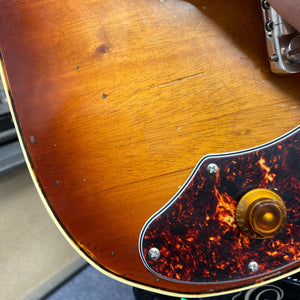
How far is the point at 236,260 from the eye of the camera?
0.60m

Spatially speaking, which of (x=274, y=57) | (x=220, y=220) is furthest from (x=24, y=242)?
(x=274, y=57)

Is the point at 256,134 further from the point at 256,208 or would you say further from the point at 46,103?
the point at 46,103

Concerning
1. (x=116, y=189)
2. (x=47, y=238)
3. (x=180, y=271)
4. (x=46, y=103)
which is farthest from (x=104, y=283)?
(x=46, y=103)

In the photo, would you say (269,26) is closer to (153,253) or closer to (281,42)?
(281,42)

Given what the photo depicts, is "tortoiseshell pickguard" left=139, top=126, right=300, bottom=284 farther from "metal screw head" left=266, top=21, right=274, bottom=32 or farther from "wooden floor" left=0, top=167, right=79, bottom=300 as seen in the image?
"wooden floor" left=0, top=167, right=79, bottom=300

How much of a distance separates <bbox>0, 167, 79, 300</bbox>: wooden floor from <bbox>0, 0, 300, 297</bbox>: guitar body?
1.66 ft

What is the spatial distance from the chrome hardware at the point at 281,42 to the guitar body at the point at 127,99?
2 centimetres

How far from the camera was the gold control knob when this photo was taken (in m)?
0.54

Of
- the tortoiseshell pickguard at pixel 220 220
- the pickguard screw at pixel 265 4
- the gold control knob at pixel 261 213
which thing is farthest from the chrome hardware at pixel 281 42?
the gold control knob at pixel 261 213

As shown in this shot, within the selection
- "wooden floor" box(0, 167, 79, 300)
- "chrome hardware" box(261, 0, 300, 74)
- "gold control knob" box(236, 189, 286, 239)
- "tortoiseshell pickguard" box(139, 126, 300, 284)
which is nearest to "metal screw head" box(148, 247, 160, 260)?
"tortoiseshell pickguard" box(139, 126, 300, 284)

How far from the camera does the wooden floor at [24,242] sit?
3.03 feet

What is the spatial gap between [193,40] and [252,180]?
0.28 metres

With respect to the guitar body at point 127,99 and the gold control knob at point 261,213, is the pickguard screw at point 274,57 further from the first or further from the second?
the gold control knob at point 261,213

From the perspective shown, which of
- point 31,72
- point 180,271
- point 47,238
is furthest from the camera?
point 47,238
